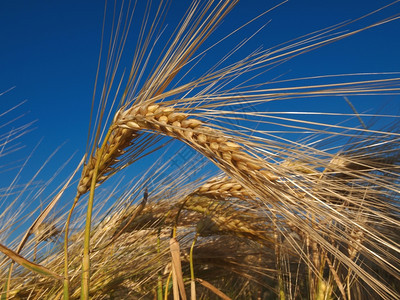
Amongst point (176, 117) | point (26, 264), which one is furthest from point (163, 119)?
point (26, 264)

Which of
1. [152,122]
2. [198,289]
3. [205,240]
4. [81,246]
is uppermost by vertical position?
[152,122]

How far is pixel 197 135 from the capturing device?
0.94 m

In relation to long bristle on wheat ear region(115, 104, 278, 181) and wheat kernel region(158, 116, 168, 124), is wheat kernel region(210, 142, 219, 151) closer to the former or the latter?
long bristle on wheat ear region(115, 104, 278, 181)

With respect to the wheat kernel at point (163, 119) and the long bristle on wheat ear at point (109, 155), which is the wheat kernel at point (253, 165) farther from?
the long bristle on wheat ear at point (109, 155)

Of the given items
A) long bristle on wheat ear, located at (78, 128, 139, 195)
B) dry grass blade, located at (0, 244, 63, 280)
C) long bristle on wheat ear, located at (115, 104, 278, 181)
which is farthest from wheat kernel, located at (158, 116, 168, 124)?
dry grass blade, located at (0, 244, 63, 280)

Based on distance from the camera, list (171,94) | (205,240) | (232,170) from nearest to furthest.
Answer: (232,170) → (171,94) → (205,240)

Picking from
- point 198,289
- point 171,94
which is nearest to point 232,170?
point 171,94

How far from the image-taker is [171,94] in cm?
105

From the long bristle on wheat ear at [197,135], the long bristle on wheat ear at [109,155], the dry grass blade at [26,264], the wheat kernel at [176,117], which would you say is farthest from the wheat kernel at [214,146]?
the dry grass blade at [26,264]

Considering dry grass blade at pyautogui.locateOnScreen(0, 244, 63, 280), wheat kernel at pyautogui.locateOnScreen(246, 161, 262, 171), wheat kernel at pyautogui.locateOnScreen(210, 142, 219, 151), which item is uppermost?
dry grass blade at pyautogui.locateOnScreen(0, 244, 63, 280)

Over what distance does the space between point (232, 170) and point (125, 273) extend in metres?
0.65

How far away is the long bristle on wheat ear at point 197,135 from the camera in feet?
2.91

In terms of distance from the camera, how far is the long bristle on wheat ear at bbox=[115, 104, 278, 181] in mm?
887

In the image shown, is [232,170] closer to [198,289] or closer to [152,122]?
[152,122]
